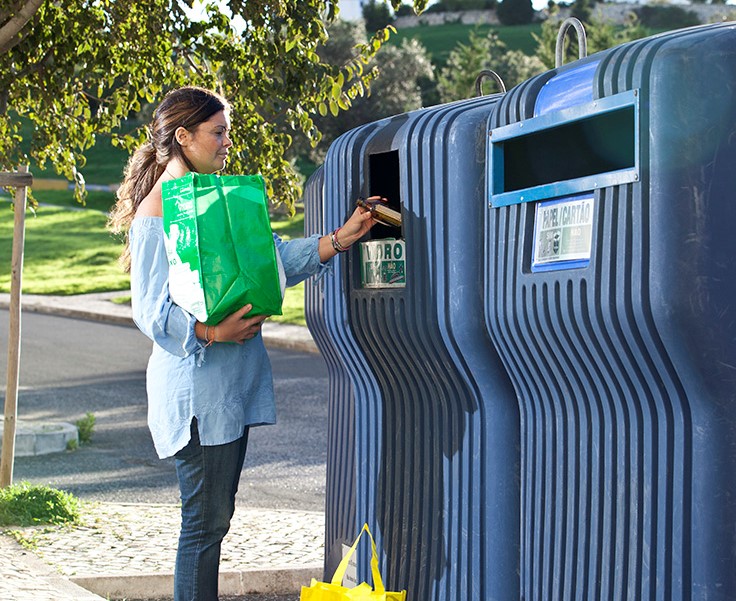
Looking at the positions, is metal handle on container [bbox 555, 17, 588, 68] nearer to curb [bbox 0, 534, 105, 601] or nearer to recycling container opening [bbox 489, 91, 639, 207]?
recycling container opening [bbox 489, 91, 639, 207]

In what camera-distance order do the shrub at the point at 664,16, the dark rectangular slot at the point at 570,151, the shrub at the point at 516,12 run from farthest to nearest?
the shrub at the point at 516,12 → the shrub at the point at 664,16 → the dark rectangular slot at the point at 570,151

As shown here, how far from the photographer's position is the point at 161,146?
11.0 feet

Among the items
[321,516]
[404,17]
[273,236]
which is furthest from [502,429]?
[404,17]

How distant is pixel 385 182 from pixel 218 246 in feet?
2.33

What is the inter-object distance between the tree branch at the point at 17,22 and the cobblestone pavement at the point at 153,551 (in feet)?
7.35

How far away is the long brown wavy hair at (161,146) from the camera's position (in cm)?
328

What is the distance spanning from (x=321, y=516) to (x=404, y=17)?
9424 centimetres

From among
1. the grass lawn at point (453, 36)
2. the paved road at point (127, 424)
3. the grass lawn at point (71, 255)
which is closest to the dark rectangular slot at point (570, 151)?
the paved road at point (127, 424)

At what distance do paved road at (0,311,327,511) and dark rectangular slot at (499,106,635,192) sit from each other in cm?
409

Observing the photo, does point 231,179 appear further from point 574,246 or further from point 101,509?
point 101,509

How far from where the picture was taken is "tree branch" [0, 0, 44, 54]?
5.58 metres

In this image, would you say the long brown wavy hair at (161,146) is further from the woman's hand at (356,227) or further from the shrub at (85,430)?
the shrub at (85,430)

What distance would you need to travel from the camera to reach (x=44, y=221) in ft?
121

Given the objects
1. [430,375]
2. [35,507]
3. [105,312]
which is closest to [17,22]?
[35,507]
